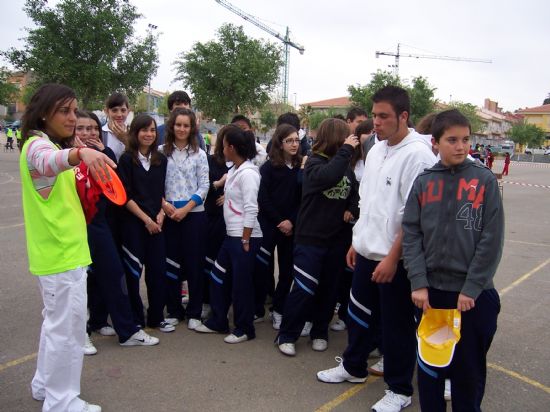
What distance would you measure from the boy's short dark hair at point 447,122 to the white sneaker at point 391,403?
170 centimetres

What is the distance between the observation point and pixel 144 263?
13.9 ft

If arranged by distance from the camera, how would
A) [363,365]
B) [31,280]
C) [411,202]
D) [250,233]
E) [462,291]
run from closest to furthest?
[462,291]
[411,202]
[363,365]
[250,233]
[31,280]

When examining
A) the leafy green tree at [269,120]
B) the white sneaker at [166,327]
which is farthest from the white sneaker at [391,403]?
the leafy green tree at [269,120]

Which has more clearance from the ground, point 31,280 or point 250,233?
point 250,233

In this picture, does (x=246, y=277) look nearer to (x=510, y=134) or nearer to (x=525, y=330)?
(x=525, y=330)

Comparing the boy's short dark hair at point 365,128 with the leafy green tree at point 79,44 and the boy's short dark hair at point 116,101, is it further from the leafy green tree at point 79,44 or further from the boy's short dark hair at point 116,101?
the leafy green tree at point 79,44

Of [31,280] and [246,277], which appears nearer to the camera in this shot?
[246,277]

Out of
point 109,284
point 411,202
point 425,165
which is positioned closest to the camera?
point 411,202

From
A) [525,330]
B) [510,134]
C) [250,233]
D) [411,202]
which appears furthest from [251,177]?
[510,134]

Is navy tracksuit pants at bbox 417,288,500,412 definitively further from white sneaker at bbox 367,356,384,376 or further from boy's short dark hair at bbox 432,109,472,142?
white sneaker at bbox 367,356,384,376

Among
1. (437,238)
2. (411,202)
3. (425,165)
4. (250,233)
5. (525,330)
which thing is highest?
(425,165)

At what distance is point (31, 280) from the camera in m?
5.58

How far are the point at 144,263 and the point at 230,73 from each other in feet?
78.1

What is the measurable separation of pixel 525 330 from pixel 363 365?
210 cm
